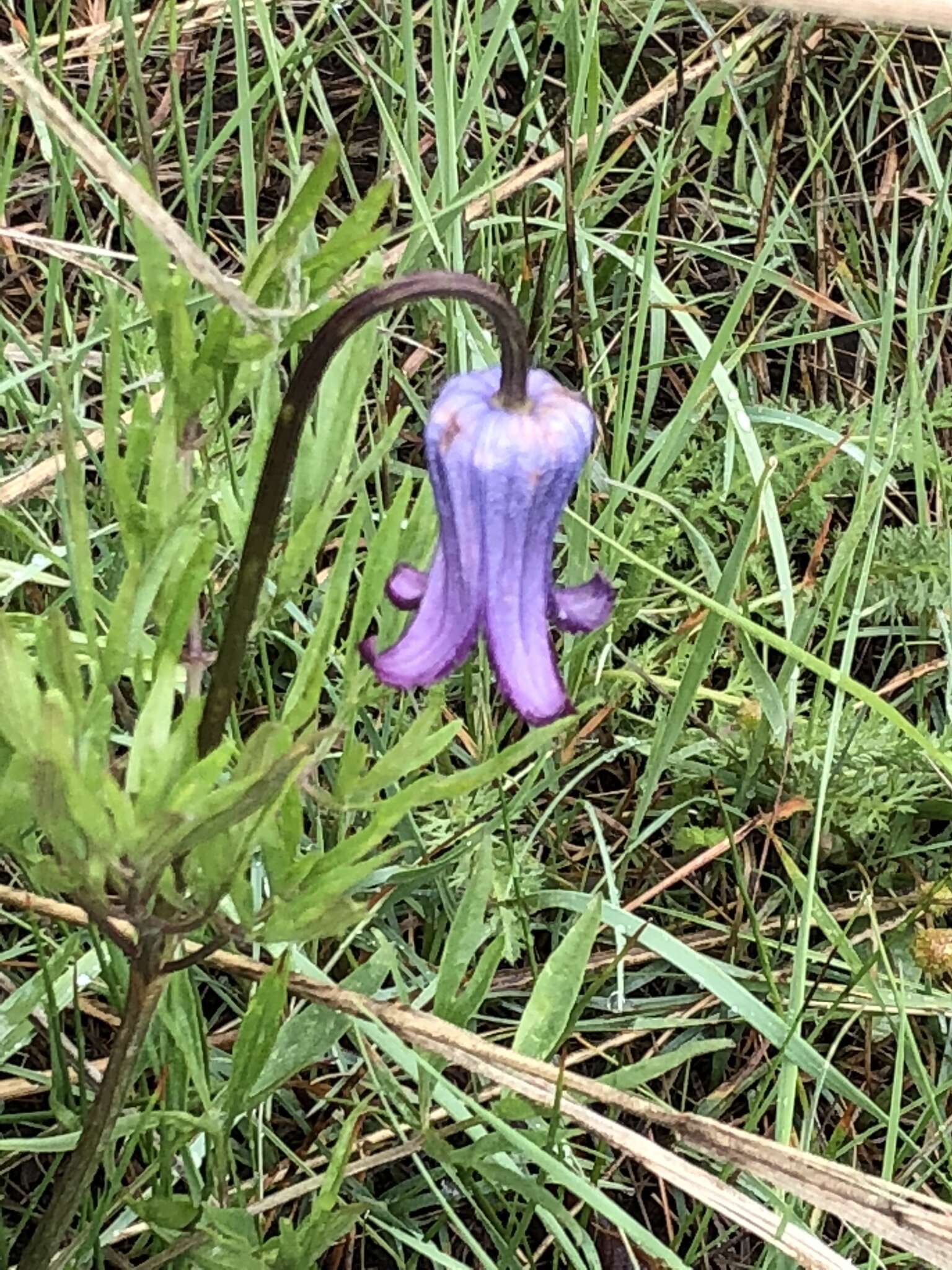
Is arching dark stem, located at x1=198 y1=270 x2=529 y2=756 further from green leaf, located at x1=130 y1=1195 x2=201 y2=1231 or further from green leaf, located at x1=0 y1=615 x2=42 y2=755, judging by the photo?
green leaf, located at x1=130 y1=1195 x2=201 y2=1231

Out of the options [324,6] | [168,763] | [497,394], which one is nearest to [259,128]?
[324,6]

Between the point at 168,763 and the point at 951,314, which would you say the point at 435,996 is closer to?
the point at 168,763

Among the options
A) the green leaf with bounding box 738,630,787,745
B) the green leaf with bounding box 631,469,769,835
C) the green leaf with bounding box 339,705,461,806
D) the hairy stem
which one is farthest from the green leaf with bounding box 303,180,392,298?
the green leaf with bounding box 738,630,787,745

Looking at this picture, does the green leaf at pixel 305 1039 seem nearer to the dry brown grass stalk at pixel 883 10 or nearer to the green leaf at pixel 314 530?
the green leaf at pixel 314 530

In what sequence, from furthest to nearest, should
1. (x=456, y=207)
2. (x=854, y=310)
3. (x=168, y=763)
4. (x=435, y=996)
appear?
(x=854, y=310) → (x=456, y=207) → (x=435, y=996) → (x=168, y=763)

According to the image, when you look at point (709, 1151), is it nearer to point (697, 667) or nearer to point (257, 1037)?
point (257, 1037)
